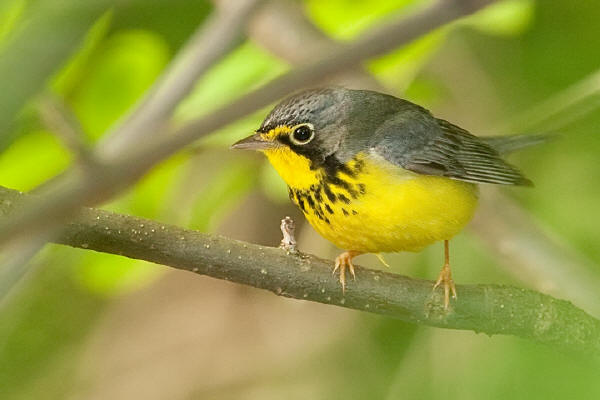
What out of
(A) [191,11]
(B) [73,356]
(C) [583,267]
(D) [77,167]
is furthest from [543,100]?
(B) [73,356]

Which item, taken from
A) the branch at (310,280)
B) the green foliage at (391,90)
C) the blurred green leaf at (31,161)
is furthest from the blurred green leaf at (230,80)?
the branch at (310,280)

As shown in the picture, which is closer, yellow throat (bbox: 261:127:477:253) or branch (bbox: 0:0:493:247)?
branch (bbox: 0:0:493:247)

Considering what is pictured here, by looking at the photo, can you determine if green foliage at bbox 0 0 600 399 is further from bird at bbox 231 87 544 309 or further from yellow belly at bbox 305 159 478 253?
yellow belly at bbox 305 159 478 253

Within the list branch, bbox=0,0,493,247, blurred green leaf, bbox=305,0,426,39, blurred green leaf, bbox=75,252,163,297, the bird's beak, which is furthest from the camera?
blurred green leaf, bbox=75,252,163,297

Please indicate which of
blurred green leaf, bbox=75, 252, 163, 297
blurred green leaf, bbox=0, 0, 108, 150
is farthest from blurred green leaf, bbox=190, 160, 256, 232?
blurred green leaf, bbox=0, 0, 108, 150

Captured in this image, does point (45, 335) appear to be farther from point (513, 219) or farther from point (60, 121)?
point (60, 121)

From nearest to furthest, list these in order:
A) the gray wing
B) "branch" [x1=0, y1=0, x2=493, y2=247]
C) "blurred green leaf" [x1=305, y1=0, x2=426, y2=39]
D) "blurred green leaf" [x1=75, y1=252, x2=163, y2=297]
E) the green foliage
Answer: "branch" [x1=0, y1=0, x2=493, y2=247]
the green foliage
the gray wing
"blurred green leaf" [x1=305, y1=0, x2=426, y2=39]
"blurred green leaf" [x1=75, y1=252, x2=163, y2=297]

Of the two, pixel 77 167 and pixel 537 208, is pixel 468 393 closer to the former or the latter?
pixel 77 167

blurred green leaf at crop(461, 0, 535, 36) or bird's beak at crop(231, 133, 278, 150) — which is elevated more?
blurred green leaf at crop(461, 0, 535, 36)
